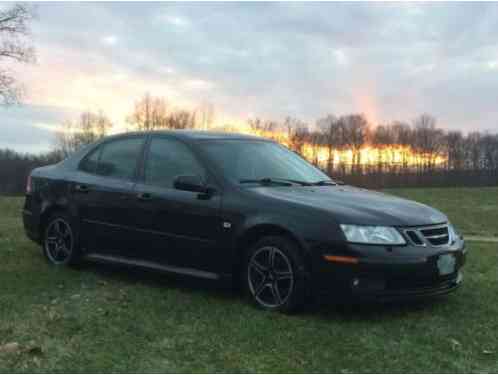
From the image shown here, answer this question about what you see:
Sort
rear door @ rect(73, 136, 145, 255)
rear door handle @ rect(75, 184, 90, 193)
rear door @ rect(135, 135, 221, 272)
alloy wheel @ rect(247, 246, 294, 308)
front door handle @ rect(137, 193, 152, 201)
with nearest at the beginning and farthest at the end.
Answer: alloy wheel @ rect(247, 246, 294, 308) < rear door @ rect(135, 135, 221, 272) < front door handle @ rect(137, 193, 152, 201) < rear door @ rect(73, 136, 145, 255) < rear door handle @ rect(75, 184, 90, 193)

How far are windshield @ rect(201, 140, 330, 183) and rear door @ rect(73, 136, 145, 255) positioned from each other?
0.95 meters

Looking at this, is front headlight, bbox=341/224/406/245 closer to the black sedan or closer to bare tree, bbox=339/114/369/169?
the black sedan

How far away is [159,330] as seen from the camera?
461 cm

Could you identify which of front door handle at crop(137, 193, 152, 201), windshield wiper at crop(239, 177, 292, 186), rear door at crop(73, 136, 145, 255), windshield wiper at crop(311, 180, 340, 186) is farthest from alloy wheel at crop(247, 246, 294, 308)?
rear door at crop(73, 136, 145, 255)

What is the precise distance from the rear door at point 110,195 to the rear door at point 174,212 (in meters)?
0.18

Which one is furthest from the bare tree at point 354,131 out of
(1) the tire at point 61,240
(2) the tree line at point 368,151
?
(1) the tire at point 61,240

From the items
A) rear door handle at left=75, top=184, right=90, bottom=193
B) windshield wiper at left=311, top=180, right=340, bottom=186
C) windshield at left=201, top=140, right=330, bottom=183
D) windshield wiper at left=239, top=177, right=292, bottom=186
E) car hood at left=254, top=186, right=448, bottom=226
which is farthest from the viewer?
rear door handle at left=75, top=184, right=90, bottom=193

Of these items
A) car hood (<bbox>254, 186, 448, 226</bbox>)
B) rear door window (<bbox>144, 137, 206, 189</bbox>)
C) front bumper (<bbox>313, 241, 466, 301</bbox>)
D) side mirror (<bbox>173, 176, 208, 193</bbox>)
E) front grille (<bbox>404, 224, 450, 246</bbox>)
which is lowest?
front bumper (<bbox>313, 241, 466, 301</bbox>)

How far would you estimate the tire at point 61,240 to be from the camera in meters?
6.84

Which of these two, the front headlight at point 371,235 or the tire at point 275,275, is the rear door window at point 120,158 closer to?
the tire at point 275,275

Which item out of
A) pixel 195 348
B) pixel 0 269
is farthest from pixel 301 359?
pixel 0 269

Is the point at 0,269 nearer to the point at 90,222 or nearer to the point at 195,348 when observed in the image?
the point at 90,222

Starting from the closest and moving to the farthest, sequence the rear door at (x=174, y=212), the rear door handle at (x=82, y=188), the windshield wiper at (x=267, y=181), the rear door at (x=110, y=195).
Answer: the rear door at (x=174, y=212) < the windshield wiper at (x=267, y=181) < the rear door at (x=110, y=195) < the rear door handle at (x=82, y=188)

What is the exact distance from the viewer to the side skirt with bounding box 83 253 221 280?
561 cm
